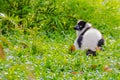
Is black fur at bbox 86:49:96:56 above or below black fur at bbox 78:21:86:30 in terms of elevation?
below

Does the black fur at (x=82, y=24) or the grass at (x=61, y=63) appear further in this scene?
the black fur at (x=82, y=24)

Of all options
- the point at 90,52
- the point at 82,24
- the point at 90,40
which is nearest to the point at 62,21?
the point at 82,24

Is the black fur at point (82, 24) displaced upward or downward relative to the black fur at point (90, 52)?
upward

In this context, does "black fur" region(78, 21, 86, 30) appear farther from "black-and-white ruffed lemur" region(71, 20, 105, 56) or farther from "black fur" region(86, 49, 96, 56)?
"black fur" region(86, 49, 96, 56)

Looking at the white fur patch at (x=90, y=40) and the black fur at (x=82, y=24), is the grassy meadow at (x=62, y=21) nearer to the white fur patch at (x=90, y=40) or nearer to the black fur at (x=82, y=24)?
the white fur patch at (x=90, y=40)

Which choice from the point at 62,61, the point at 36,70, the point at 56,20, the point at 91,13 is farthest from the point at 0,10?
the point at 36,70

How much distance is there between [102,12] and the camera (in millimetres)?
11031

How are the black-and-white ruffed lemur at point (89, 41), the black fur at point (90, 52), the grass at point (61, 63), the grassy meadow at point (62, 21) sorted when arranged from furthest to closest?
the black-and-white ruffed lemur at point (89, 41)
the grassy meadow at point (62, 21)
the black fur at point (90, 52)
the grass at point (61, 63)

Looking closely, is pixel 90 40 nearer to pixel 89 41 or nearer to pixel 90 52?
pixel 89 41

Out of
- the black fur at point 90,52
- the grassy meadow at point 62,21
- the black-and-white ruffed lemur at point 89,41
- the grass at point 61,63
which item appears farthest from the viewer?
the black-and-white ruffed lemur at point 89,41

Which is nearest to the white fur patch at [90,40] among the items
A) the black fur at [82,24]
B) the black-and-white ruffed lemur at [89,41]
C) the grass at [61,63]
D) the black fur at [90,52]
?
the black-and-white ruffed lemur at [89,41]

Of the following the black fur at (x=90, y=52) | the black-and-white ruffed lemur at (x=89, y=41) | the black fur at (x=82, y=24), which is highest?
the black fur at (x=82, y=24)

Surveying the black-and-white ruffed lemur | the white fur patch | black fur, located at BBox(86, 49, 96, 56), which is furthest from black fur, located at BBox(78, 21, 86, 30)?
black fur, located at BBox(86, 49, 96, 56)

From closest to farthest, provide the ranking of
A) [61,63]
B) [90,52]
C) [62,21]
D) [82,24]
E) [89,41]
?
[61,63]
[90,52]
[89,41]
[82,24]
[62,21]
